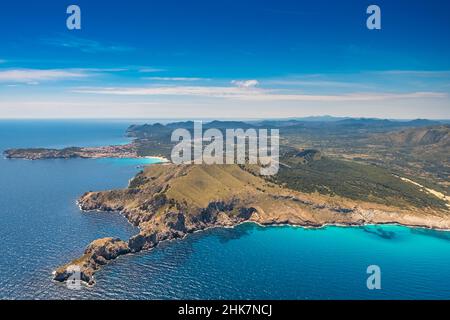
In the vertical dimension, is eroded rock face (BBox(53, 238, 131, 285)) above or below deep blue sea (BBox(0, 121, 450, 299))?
above

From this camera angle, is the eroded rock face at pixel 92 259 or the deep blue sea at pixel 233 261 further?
the eroded rock face at pixel 92 259

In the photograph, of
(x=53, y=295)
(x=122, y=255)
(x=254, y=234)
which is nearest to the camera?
(x=53, y=295)

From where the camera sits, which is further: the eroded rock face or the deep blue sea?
the eroded rock face

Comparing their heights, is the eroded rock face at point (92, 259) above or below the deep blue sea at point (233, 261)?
above
